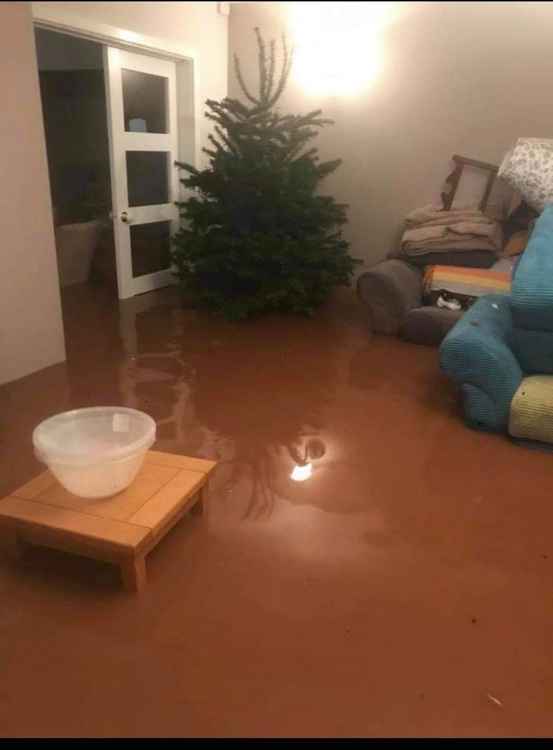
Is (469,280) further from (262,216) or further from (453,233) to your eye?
(262,216)

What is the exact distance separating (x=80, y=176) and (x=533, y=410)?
471 centimetres

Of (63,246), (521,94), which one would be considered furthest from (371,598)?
(63,246)

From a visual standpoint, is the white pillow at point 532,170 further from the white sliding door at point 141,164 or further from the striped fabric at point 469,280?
the white sliding door at point 141,164

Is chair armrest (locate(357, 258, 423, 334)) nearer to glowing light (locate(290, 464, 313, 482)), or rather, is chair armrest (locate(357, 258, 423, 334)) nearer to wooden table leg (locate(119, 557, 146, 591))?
glowing light (locate(290, 464, 313, 482))

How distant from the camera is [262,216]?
157 inches

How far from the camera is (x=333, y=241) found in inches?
165

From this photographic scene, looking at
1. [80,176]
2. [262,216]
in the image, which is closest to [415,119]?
[262,216]

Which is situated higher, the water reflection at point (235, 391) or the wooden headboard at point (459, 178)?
the wooden headboard at point (459, 178)

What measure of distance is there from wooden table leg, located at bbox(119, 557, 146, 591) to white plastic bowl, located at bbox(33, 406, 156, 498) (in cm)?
22

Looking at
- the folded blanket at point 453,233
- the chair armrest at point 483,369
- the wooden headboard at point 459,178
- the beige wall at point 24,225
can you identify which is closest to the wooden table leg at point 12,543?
the beige wall at point 24,225

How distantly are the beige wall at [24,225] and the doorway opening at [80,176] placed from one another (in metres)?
1.68

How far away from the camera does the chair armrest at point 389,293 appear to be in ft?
12.2

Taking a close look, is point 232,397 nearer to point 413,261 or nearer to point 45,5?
point 413,261

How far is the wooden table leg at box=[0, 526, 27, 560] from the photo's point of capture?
162 cm
